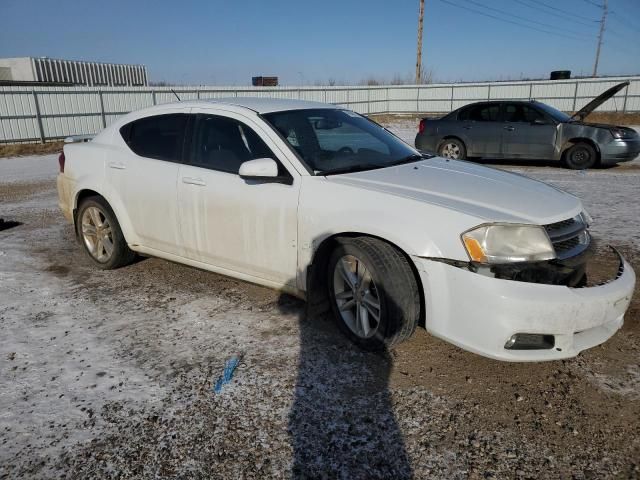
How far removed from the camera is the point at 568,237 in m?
2.88

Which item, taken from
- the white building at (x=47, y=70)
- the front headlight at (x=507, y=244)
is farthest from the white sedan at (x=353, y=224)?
the white building at (x=47, y=70)

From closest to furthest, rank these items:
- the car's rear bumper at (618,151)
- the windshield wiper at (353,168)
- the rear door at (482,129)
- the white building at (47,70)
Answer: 1. the windshield wiper at (353,168)
2. the car's rear bumper at (618,151)
3. the rear door at (482,129)
4. the white building at (47,70)

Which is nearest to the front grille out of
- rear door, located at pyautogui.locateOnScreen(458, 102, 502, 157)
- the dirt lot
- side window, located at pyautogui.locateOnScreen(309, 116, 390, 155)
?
the dirt lot

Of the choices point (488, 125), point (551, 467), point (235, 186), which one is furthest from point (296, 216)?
point (488, 125)

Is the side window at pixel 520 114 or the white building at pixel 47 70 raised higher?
the white building at pixel 47 70

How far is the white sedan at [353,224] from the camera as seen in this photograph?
2645 millimetres

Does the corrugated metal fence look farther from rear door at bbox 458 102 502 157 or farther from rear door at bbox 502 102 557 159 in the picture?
rear door at bbox 502 102 557 159

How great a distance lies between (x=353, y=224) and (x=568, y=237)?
4.16 ft

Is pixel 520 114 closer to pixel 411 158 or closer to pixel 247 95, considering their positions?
pixel 411 158

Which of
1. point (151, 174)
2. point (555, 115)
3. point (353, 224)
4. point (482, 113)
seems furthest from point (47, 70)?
point (353, 224)

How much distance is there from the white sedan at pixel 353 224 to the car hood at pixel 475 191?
15 mm

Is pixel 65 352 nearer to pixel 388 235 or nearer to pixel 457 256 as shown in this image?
pixel 388 235

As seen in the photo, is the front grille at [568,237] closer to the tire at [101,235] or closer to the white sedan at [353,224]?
the white sedan at [353,224]

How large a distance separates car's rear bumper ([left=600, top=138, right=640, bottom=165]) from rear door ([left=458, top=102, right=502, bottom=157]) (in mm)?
2114
